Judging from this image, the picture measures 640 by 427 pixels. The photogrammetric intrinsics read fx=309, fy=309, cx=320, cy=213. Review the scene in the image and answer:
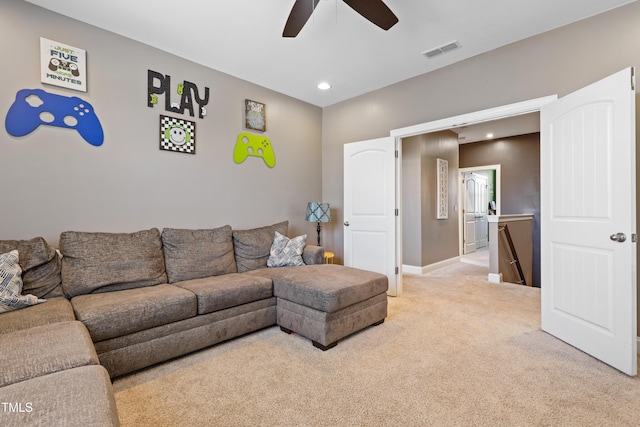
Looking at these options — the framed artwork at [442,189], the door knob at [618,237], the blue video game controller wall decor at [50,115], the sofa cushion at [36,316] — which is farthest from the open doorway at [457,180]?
the sofa cushion at [36,316]

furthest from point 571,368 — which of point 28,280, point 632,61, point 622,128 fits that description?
point 28,280

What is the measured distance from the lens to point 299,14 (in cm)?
212

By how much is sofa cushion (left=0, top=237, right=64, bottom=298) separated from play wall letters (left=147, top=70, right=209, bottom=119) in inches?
62.2

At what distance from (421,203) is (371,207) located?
1.59 m

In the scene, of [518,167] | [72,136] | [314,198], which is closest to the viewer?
[72,136]

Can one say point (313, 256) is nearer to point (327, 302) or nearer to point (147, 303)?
point (327, 302)

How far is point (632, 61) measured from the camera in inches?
94.3

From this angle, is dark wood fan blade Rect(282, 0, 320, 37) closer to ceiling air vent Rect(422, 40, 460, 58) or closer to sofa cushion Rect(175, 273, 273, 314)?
ceiling air vent Rect(422, 40, 460, 58)

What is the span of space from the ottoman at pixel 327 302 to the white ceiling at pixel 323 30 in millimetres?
2245

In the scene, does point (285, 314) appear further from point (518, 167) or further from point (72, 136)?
point (518, 167)

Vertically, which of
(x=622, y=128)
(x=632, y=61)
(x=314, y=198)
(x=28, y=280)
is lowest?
(x=28, y=280)

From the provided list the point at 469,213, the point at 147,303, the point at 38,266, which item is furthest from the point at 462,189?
the point at 38,266

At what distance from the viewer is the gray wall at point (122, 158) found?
2.42 metres

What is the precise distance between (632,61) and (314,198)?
11.8ft
